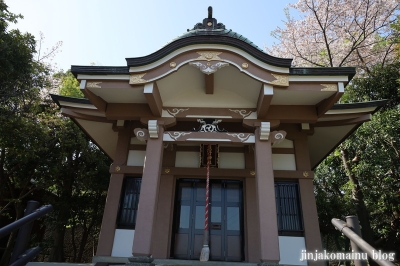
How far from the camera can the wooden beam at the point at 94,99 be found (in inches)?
205

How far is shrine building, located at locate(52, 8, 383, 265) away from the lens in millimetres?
5086

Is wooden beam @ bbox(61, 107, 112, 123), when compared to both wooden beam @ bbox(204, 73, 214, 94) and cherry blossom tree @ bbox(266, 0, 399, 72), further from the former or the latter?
cherry blossom tree @ bbox(266, 0, 399, 72)

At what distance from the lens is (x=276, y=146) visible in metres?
6.29

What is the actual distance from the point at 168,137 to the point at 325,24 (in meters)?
11.7

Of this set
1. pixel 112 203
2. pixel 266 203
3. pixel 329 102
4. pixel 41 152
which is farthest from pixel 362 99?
pixel 41 152

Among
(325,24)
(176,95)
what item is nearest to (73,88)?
(176,95)

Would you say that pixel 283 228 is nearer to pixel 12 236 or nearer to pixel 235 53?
pixel 235 53

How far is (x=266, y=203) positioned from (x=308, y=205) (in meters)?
1.47

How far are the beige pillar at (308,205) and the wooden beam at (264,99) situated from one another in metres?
1.41

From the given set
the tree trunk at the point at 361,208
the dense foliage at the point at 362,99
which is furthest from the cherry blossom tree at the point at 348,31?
the tree trunk at the point at 361,208

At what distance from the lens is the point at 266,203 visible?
4762 mm

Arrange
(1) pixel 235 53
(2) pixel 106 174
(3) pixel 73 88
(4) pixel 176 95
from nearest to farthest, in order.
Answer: (1) pixel 235 53 < (4) pixel 176 95 < (2) pixel 106 174 < (3) pixel 73 88

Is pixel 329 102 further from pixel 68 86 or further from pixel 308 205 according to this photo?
pixel 68 86

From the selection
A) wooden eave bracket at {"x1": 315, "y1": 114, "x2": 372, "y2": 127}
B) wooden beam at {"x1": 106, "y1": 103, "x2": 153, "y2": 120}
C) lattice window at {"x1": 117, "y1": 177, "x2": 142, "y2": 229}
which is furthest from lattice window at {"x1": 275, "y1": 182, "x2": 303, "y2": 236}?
wooden beam at {"x1": 106, "y1": 103, "x2": 153, "y2": 120}
